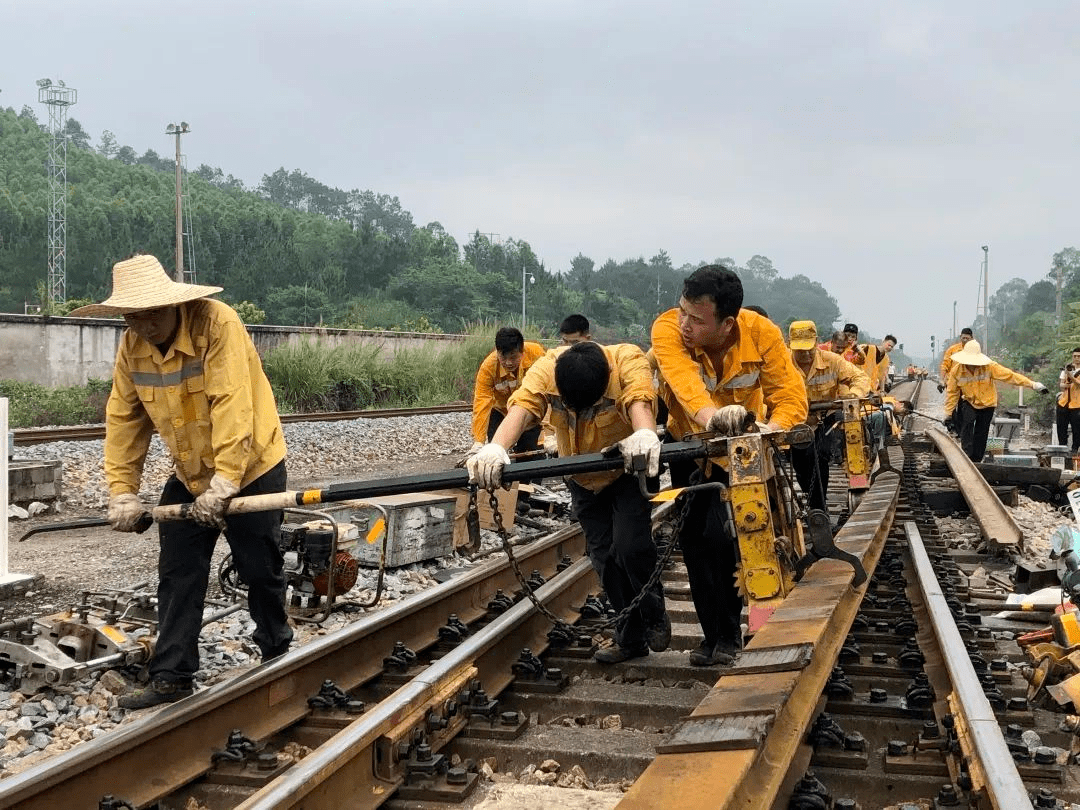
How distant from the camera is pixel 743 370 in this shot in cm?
495

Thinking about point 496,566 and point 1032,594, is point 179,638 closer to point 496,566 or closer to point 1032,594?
point 496,566

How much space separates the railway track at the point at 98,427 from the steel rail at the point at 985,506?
9369mm

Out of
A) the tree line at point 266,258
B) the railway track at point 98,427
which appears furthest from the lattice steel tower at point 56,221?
the railway track at point 98,427

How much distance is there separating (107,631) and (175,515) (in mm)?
1096

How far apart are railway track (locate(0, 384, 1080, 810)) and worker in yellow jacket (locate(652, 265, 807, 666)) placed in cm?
32

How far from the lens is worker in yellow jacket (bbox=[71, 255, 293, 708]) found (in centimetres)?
427

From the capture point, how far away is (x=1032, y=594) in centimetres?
627

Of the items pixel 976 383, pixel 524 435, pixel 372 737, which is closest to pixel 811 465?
pixel 524 435

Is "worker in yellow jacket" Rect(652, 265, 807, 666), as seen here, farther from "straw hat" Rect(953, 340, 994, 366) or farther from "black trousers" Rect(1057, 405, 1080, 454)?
"black trousers" Rect(1057, 405, 1080, 454)

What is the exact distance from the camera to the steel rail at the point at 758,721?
8.05ft

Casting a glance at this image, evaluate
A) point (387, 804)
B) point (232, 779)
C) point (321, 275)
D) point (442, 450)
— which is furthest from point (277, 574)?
point (321, 275)

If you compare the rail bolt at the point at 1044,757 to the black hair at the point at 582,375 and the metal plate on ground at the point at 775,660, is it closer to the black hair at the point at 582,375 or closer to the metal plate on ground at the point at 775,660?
the metal plate on ground at the point at 775,660

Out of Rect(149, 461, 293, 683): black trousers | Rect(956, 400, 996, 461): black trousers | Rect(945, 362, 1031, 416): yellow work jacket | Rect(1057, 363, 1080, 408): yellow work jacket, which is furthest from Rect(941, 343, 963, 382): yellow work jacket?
Rect(149, 461, 293, 683): black trousers

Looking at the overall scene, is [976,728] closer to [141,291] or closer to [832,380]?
[141,291]
